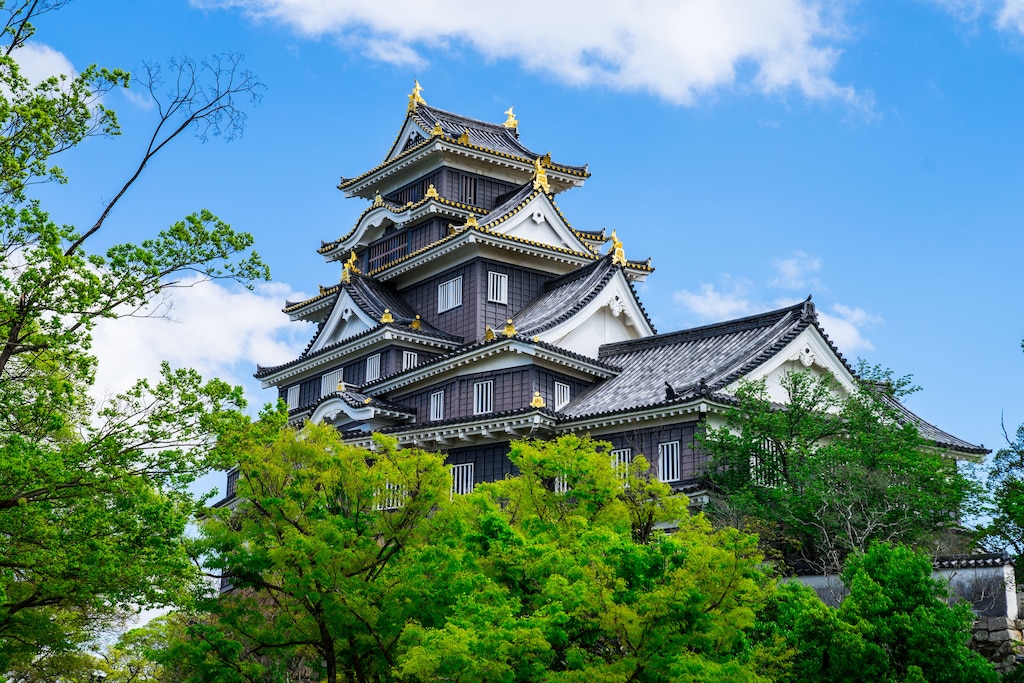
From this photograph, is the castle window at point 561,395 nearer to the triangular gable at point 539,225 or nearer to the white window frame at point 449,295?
the white window frame at point 449,295

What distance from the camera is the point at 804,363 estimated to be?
35.8 m

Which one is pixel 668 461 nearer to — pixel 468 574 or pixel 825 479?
pixel 825 479

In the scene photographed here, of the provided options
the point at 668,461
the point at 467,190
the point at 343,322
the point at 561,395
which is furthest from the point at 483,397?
the point at 467,190

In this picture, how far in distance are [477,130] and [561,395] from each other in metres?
15.7

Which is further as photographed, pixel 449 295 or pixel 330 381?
pixel 330 381

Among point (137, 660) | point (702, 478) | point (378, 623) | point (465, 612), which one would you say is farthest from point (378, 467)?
point (137, 660)

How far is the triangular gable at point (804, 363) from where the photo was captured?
35000 millimetres

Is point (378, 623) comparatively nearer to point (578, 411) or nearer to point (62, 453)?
point (62, 453)

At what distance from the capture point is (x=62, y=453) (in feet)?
63.2

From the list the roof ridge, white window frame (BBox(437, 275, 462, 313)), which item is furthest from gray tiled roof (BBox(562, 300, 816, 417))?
white window frame (BBox(437, 275, 462, 313))

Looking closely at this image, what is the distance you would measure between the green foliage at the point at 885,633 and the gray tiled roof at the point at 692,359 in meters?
10.9

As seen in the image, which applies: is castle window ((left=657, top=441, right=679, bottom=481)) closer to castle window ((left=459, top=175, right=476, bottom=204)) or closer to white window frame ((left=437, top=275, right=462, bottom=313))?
white window frame ((left=437, top=275, right=462, bottom=313))

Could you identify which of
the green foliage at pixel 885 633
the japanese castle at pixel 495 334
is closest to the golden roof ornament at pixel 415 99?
the japanese castle at pixel 495 334

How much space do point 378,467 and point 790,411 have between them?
12.4 meters
